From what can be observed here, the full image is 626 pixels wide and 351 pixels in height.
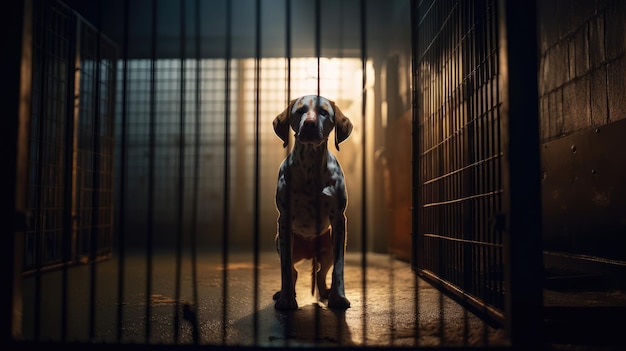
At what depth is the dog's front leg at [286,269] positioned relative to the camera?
2839mm

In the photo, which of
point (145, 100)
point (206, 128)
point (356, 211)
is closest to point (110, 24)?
point (145, 100)

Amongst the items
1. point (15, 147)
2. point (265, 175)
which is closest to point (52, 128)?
point (15, 147)

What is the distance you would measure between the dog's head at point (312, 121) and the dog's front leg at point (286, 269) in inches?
19.1

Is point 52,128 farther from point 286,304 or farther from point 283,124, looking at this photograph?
point 286,304

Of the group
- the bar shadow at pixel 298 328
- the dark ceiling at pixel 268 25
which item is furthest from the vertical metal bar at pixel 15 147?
the dark ceiling at pixel 268 25

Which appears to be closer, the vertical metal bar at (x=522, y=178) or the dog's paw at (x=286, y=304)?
the vertical metal bar at (x=522, y=178)

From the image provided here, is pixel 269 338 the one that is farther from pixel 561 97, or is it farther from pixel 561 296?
pixel 561 97

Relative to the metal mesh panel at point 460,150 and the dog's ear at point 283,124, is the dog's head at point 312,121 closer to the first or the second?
the dog's ear at point 283,124

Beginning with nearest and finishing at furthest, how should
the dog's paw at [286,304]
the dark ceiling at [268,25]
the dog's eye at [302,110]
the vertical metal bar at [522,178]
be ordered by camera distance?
the vertical metal bar at [522,178]
the dog's paw at [286,304]
the dog's eye at [302,110]
the dark ceiling at [268,25]

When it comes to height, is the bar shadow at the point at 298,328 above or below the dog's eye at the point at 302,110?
below

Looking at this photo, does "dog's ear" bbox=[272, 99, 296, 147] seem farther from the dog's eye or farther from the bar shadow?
the bar shadow

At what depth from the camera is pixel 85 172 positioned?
18.9 feet

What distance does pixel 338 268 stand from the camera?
9.73 ft

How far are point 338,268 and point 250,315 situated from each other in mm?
591
